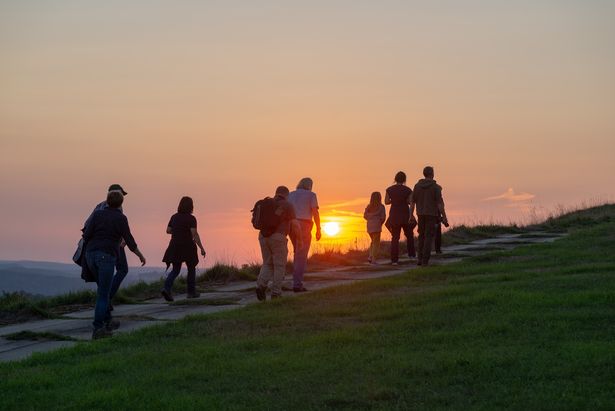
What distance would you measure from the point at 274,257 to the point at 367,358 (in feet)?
20.4

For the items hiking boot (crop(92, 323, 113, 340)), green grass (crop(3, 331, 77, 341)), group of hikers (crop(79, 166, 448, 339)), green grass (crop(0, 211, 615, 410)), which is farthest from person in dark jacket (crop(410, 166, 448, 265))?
green grass (crop(3, 331, 77, 341))

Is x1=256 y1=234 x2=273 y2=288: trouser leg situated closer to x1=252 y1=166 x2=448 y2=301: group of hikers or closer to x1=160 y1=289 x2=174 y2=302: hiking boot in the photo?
x1=252 y1=166 x2=448 y2=301: group of hikers

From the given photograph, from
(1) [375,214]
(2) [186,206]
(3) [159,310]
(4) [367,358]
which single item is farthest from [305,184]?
(4) [367,358]

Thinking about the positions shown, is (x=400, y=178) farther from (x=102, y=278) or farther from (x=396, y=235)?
(x=102, y=278)

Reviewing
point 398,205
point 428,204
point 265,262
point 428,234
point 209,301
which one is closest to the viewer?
point 265,262

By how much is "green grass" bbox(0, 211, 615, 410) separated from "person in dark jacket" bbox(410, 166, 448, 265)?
522cm

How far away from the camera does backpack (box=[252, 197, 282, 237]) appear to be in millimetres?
16062

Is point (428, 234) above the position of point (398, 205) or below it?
below

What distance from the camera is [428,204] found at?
66.7ft

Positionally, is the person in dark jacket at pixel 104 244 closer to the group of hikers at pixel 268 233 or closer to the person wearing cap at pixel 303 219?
the group of hikers at pixel 268 233

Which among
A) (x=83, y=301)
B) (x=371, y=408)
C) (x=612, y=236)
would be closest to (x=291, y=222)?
(x=83, y=301)

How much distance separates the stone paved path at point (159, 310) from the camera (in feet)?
45.3

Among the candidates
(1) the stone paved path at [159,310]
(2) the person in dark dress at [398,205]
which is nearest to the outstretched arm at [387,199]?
(2) the person in dark dress at [398,205]

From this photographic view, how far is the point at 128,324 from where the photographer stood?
603 inches
